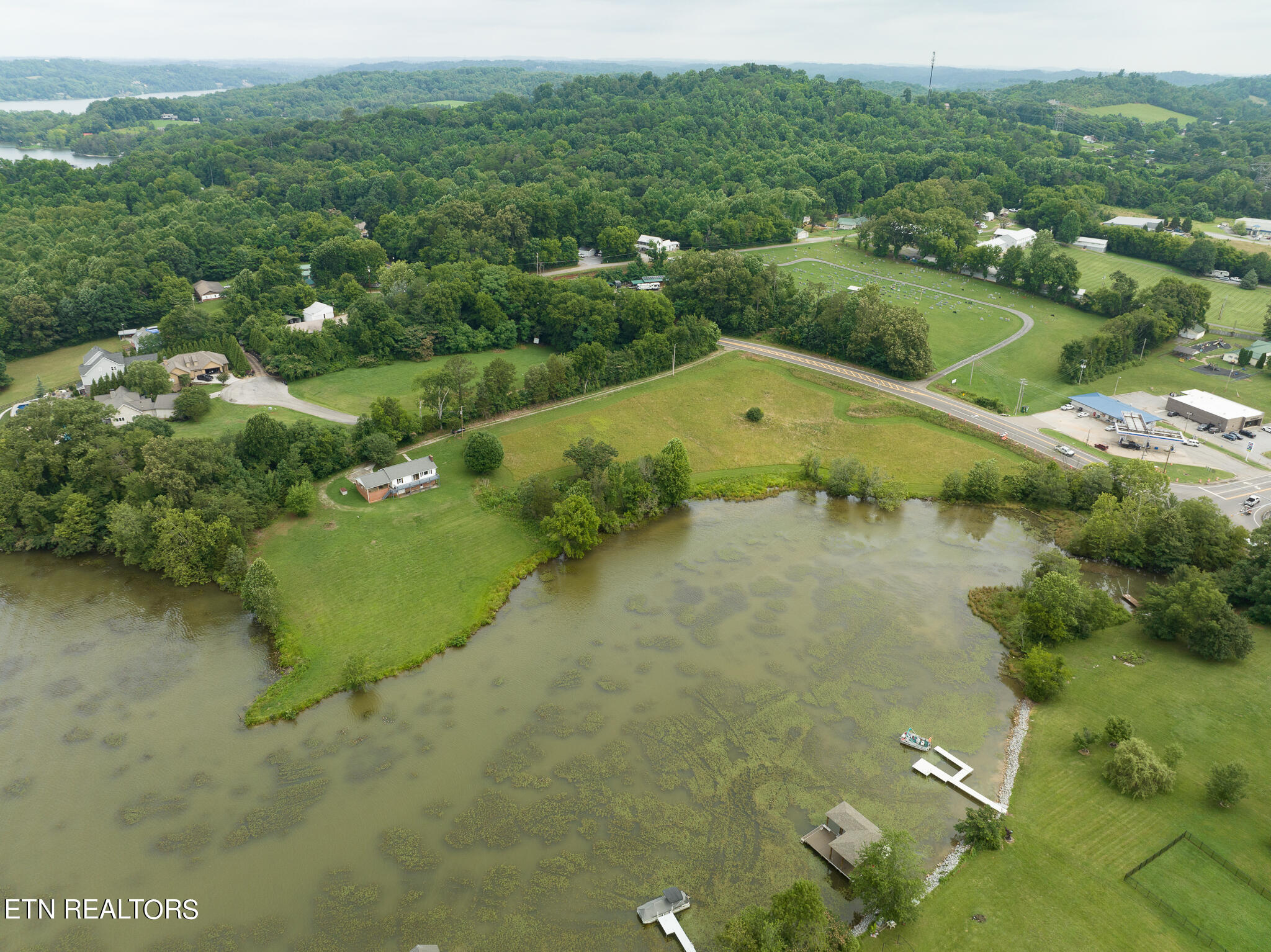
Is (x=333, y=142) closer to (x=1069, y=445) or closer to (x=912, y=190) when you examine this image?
(x=912, y=190)

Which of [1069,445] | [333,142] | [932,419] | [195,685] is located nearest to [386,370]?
[195,685]

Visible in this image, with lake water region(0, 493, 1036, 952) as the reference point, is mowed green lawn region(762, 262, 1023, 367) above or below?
above

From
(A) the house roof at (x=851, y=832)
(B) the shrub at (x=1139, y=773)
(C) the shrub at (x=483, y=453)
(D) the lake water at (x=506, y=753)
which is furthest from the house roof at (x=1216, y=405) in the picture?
(C) the shrub at (x=483, y=453)

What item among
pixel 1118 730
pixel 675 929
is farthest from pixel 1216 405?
pixel 675 929

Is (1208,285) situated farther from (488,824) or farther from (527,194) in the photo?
(488,824)

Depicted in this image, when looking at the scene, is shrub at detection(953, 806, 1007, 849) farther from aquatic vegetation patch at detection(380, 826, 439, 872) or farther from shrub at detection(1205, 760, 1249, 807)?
aquatic vegetation patch at detection(380, 826, 439, 872)

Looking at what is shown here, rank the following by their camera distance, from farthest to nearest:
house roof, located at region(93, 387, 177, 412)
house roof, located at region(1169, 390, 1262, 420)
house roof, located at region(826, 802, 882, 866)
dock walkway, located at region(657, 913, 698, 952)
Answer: house roof, located at region(1169, 390, 1262, 420)
house roof, located at region(93, 387, 177, 412)
house roof, located at region(826, 802, 882, 866)
dock walkway, located at region(657, 913, 698, 952)

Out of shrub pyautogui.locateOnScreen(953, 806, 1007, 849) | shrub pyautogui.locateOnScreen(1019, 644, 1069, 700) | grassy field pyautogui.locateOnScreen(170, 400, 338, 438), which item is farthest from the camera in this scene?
grassy field pyautogui.locateOnScreen(170, 400, 338, 438)

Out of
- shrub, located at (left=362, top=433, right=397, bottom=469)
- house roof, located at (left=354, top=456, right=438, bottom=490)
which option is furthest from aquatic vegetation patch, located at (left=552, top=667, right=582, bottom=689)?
shrub, located at (left=362, top=433, right=397, bottom=469)
